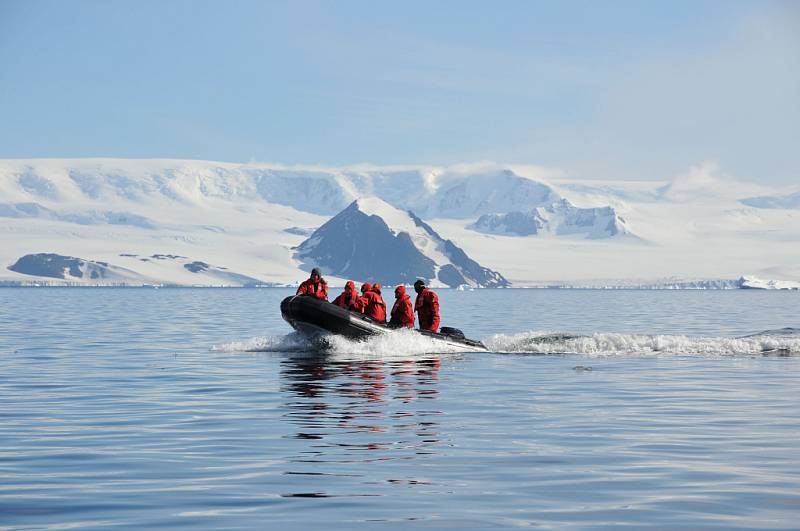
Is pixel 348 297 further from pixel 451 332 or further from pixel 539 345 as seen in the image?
pixel 539 345

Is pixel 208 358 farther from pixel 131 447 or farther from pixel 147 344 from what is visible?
pixel 131 447

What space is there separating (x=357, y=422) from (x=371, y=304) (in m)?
15.0

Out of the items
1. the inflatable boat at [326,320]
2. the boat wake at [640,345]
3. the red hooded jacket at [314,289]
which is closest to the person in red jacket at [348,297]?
the red hooded jacket at [314,289]

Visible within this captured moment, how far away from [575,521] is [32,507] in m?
5.06

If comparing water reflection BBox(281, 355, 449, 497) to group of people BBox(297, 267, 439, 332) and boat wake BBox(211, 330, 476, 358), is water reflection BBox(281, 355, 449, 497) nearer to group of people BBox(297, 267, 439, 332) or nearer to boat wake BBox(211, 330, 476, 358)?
boat wake BBox(211, 330, 476, 358)

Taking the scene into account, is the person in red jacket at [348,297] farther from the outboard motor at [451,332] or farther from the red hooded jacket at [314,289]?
the outboard motor at [451,332]

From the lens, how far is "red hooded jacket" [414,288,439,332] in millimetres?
31656

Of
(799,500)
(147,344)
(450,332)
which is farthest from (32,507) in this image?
(147,344)

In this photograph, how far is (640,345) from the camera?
1329 inches

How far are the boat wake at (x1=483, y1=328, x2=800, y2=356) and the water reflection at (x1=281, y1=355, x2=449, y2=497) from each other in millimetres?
7334

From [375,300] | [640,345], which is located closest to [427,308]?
[375,300]

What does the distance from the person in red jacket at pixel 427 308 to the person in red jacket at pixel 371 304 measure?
40.8 inches

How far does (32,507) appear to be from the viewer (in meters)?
10.4

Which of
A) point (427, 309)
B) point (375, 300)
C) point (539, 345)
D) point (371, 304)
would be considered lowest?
point (539, 345)
